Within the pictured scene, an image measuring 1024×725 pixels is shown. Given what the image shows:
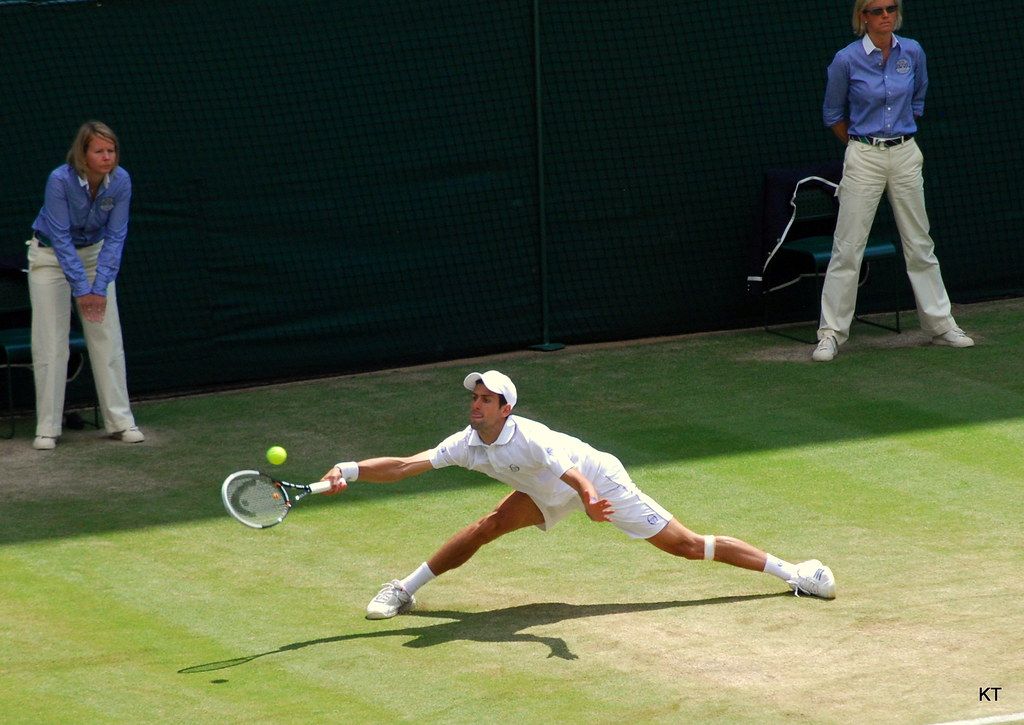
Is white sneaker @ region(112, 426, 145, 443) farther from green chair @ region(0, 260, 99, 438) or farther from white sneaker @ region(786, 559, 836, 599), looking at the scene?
white sneaker @ region(786, 559, 836, 599)

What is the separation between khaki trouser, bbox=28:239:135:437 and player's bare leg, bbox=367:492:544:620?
3.85m

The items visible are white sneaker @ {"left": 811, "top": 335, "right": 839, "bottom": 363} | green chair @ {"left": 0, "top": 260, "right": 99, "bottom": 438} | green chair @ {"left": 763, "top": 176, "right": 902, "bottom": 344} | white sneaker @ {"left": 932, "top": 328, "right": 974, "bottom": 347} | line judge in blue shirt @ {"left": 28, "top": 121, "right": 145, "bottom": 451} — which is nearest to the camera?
line judge in blue shirt @ {"left": 28, "top": 121, "right": 145, "bottom": 451}

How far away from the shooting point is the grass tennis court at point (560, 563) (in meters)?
7.43

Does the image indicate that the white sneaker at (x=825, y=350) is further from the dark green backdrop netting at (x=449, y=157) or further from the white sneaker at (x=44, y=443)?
the white sneaker at (x=44, y=443)

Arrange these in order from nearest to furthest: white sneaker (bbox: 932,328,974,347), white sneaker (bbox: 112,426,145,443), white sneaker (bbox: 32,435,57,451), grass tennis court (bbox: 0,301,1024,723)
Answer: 1. grass tennis court (bbox: 0,301,1024,723)
2. white sneaker (bbox: 32,435,57,451)
3. white sneaker (bbox: 112,426,145,443)
4. white sneaker (bbox: 932,328,974,347)

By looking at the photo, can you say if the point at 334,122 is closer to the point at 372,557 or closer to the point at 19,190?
the point at 19,190

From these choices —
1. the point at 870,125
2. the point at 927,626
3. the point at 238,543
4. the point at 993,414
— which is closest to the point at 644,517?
the point at 927,626

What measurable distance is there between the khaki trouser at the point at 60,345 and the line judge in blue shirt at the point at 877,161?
522 centimetres

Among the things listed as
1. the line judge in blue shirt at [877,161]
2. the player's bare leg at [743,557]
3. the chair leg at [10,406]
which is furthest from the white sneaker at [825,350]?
the chair leg at [10,406]

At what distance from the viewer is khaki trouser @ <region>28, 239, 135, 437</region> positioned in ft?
37.8

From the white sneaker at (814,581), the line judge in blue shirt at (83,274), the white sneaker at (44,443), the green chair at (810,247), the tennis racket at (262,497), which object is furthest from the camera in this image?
the green chair at (810,247)

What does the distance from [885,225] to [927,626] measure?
277 inches

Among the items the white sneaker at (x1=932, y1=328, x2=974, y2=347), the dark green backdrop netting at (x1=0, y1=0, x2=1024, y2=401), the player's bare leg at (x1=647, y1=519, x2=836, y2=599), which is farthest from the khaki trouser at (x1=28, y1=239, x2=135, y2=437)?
the white sneaker at (x1=932, y1=328, x2=974, y2=347)

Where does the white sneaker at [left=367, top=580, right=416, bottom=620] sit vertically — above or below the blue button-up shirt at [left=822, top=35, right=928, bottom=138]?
below
